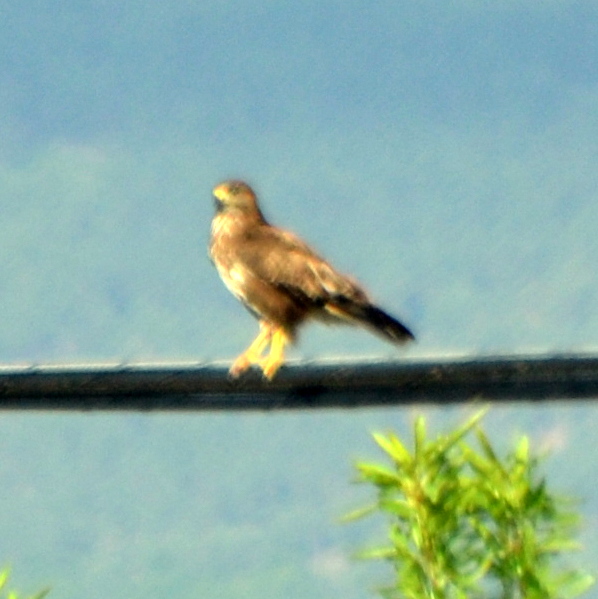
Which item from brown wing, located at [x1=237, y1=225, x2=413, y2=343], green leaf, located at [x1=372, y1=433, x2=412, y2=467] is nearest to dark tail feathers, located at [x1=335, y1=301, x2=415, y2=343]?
brown wing, located at [x1=237, y1=225, x2=413, y2=343]

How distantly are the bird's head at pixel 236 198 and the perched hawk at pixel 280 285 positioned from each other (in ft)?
2.37

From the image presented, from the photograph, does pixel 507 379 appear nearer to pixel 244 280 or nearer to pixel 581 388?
pixel 581 388

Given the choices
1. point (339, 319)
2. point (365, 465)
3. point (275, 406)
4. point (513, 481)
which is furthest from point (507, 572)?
point (339, 319)

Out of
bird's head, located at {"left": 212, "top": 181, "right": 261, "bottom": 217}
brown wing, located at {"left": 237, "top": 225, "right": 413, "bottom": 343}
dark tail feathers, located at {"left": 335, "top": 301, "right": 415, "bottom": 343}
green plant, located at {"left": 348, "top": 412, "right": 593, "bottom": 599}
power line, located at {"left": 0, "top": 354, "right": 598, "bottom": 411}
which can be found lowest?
green plant, located at {"left": 348, "top": 412, "right": 593, "bottom": 599}

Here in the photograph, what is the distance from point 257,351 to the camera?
10172mm

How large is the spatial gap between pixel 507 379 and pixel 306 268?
6528 millimetres

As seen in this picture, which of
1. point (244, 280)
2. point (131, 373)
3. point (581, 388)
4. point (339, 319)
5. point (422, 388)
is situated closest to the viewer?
point (581, 388)

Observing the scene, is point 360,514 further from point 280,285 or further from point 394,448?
point 280,285

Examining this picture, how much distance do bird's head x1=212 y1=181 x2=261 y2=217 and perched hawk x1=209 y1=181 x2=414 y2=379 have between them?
724mm

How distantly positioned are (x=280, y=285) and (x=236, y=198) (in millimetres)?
2245

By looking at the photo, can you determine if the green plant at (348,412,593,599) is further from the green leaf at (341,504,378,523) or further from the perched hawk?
the perched hawk

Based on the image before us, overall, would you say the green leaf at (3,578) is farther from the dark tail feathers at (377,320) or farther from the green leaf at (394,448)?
the dark tail feathers at (377,320)

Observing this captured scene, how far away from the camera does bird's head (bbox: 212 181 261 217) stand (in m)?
12.2

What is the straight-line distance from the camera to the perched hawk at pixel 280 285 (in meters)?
9.58
